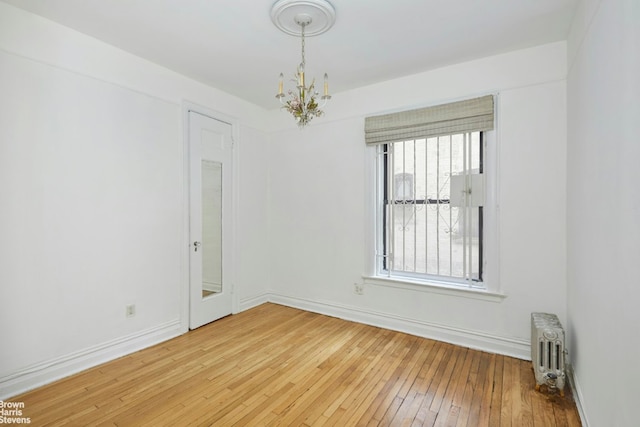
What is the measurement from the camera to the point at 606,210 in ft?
5.06

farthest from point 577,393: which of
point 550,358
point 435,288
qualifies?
point 435,288

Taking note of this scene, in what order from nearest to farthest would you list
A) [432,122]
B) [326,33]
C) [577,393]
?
[577,393]
[326,33]
[432,122]

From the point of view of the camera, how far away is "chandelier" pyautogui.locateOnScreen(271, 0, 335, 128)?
206cm

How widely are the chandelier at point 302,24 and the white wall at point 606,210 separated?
1417 millimetres

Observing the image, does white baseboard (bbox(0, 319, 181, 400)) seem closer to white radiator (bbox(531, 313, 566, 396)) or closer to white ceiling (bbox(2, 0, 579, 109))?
white ceiling (bbox(2, 0, 579, 109))

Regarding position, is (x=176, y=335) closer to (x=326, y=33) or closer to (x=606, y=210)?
(x=326, y=33)

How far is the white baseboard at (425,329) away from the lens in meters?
2.78

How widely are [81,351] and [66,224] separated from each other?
1040 millimetres

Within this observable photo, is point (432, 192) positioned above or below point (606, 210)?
above

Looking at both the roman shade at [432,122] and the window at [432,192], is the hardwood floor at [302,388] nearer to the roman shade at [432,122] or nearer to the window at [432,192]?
the window at [432,192]

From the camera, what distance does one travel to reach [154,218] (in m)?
3.04

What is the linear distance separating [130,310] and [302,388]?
1.76 metres

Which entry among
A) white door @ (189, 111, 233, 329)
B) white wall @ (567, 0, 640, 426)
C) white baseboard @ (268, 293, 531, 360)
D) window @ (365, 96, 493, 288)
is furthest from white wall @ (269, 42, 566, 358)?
white door @ (189, 111, 233, 329)

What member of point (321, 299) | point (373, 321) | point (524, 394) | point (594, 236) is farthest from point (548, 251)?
point (321, 299)
